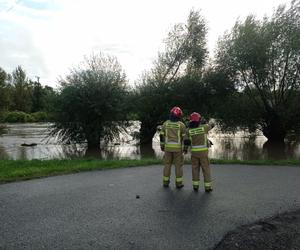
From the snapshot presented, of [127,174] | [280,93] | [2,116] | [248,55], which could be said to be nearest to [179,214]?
[127,174]

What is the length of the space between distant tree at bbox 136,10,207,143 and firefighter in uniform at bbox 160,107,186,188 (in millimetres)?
15314

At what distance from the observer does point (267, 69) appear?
22.7 metres

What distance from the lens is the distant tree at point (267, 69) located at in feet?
72.1

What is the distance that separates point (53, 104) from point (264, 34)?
15.9 meters

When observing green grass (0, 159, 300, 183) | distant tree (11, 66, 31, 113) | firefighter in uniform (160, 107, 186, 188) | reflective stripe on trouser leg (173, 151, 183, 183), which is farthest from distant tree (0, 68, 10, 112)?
distant tree (11, 66, 31, 113)

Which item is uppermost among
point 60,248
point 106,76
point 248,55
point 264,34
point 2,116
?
point 264,34

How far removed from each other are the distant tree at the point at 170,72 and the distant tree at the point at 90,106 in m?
2.22

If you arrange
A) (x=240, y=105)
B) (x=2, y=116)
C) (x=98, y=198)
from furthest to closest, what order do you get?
(x=2, y=116)
(x=240, y=105)
(x=98, y=198)

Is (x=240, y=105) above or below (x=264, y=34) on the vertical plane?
below

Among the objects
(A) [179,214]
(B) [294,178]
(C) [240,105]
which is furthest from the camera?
(C) [240,105]

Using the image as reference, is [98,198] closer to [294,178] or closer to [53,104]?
[294,178]

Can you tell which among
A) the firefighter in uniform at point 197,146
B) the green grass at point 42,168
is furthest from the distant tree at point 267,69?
the firefighter in uniform at point 197,146

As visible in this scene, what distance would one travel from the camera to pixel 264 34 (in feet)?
72.6

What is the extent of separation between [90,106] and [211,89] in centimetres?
917
